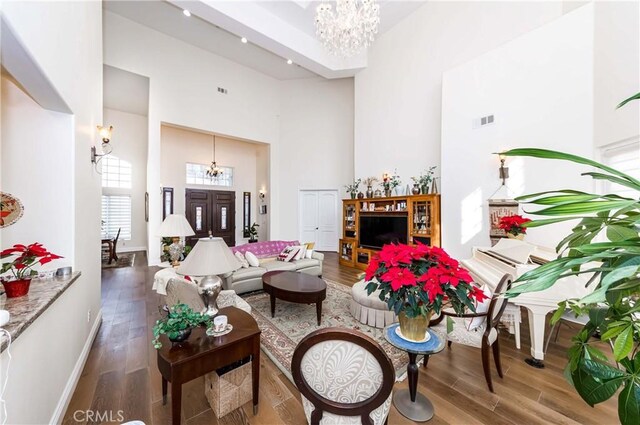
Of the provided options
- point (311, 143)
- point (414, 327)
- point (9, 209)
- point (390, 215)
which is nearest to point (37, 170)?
point (9, 209)

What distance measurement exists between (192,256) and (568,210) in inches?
84.5

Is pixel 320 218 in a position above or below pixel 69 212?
below

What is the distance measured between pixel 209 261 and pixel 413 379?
5.76 feet

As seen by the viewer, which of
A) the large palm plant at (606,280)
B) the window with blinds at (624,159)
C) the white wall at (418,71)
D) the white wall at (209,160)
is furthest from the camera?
the white wall at (209,160)

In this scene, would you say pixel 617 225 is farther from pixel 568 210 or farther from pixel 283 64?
pixel 283 64

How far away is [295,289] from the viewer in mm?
3264

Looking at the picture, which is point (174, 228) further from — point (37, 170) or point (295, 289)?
point (295, 289)

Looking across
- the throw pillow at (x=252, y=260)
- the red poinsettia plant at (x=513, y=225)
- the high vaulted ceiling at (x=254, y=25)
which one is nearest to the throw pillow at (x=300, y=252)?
the throw pillow at (x=252, y=260)

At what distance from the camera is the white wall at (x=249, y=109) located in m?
6.12

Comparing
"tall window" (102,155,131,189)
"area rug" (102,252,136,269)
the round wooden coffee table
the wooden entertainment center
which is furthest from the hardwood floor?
"tall window" (102,155,131,189)

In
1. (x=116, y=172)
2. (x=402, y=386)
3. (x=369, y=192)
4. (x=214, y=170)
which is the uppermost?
(x=214, y=170)

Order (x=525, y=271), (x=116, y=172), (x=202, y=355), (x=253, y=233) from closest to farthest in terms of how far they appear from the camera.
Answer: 1. (x=202, y=355)
2. (x=525, y=271)
3. (x=116, y=172)
4. (x=253, y=233)

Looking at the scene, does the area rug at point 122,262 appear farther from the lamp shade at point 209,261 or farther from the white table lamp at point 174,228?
the lamp shade at point 209,261

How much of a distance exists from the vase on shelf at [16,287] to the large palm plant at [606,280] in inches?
99.7
